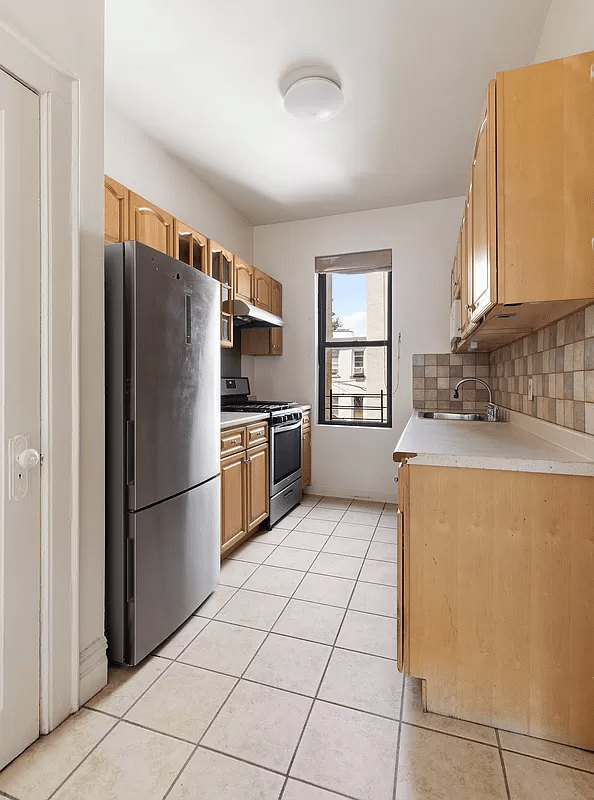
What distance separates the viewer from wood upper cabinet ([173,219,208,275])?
8.79 ft

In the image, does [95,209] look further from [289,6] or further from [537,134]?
[537,134]

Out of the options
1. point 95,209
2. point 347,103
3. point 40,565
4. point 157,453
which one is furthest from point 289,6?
point 40,565

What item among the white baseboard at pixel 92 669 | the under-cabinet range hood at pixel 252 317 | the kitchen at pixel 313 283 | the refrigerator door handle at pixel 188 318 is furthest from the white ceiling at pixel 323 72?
the white baseboard at pixel 92 669

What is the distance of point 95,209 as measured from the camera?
5.01 feet

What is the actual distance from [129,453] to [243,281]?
226cm

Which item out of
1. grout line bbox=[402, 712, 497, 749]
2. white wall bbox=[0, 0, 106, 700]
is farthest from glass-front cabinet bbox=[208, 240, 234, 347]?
grout line bbox=[402, 712, 497, 749]

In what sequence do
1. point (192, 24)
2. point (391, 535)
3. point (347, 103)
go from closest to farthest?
point (192, 24)
point (347, 103)
point (391, 535)

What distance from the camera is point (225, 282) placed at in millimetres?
3281

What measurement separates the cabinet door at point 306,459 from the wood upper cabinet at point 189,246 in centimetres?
186

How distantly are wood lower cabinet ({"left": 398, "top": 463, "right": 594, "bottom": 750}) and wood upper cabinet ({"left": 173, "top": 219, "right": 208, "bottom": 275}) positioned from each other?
6.85 ft

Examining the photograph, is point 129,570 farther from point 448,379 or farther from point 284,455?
point 448,379

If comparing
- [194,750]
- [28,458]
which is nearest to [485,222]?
[28,458]

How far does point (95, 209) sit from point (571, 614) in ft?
6.83

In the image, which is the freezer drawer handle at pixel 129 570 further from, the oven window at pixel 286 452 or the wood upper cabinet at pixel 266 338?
the wood upper cabinet at pixel 266 338
